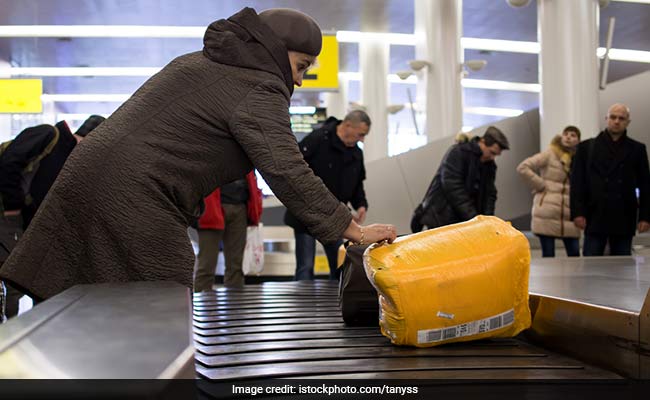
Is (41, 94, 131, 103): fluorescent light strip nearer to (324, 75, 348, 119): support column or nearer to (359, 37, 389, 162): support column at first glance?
(324, 75, 348, 119): support column

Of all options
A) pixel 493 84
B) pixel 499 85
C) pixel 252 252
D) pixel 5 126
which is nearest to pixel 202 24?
pixel 5 126

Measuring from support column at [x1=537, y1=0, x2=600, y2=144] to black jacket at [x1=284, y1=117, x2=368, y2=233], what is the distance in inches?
217

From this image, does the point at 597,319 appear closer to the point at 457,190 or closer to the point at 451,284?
the point at 451,284

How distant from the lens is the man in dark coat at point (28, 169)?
15.3ft

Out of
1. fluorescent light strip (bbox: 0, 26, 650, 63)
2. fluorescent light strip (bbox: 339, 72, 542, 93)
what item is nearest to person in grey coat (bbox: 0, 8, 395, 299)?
fluorescent light strip (bbox: 0, 26, 650, 63)

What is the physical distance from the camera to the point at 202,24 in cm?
1950

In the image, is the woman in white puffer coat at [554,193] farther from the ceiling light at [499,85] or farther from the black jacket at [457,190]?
the ceiling light at [499,85]

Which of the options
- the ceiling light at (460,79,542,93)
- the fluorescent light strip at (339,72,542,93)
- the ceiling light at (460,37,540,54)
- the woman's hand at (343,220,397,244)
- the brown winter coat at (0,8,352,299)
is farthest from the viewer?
the ceiling light at (460,79,542,93)

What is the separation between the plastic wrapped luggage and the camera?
254 centimetres

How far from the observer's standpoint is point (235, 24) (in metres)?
2.44

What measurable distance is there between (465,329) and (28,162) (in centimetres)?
325

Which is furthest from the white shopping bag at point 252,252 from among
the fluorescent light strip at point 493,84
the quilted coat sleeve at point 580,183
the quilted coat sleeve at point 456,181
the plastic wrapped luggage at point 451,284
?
the fluorescent light strip at point 493,84

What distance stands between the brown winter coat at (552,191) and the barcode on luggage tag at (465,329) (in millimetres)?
4652

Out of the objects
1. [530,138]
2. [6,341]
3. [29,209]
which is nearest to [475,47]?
[530,138]
